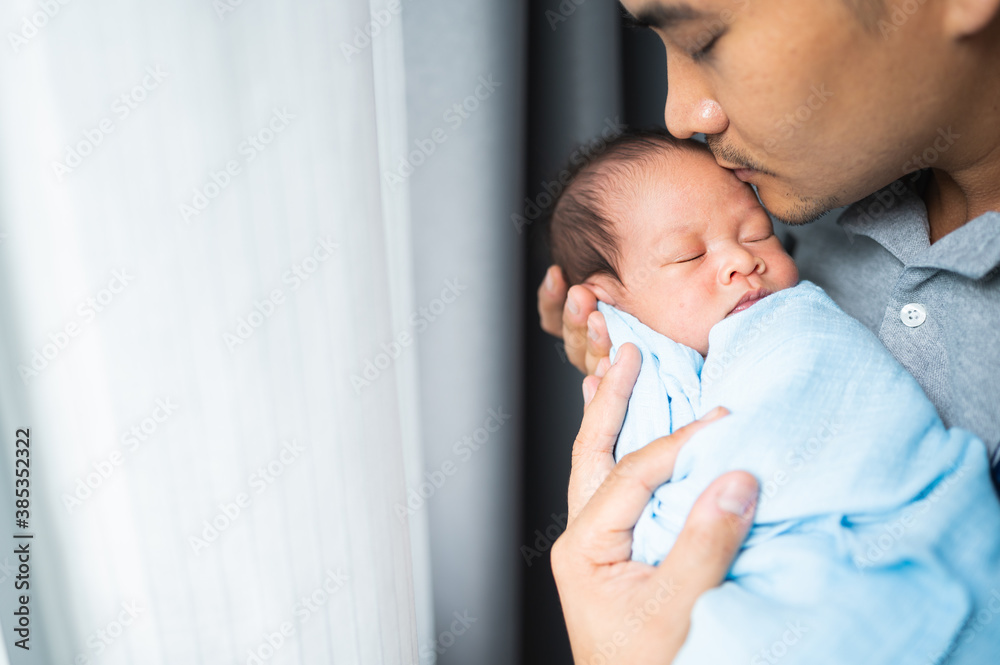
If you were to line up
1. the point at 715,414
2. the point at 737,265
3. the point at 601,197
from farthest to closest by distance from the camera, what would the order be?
the point at 601,197, the point at 737,265, the point at 715,414

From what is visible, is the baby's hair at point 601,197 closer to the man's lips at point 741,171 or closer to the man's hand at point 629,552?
the man's lips at point 741,171

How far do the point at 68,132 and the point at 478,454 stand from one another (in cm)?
97

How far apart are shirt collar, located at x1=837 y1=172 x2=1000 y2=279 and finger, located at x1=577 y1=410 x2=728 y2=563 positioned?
0.37m

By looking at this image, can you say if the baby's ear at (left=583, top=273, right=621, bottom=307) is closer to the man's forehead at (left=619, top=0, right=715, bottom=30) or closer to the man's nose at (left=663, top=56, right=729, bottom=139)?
the man's nose at (left=663, top=56, right=729, bottom=139)

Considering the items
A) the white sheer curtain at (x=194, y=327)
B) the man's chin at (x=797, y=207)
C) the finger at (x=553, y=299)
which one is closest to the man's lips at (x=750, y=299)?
the man's chin at (x=797, y=207)

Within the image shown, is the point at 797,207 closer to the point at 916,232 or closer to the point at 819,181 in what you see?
the point at 819,181

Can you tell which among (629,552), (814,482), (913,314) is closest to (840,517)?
(814,482)

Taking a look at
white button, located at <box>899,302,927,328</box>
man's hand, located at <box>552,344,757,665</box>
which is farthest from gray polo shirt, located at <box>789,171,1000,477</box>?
man's hand, located at <box>552,344,757,665</box>

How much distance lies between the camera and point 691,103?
91cm

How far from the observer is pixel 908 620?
642mm

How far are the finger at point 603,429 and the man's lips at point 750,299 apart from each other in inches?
8.6

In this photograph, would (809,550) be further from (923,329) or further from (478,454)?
(478,454)

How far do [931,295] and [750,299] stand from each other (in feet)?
0.81

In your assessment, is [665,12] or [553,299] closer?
[665,12]
